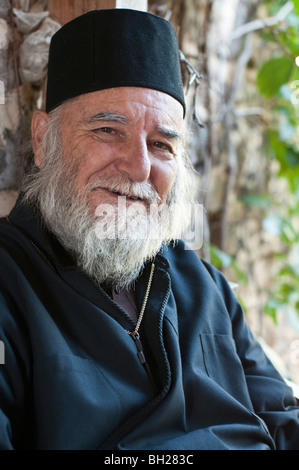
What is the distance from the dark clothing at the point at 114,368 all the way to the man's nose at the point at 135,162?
31 cm

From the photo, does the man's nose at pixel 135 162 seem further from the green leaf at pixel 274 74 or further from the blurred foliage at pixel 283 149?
the green leaf at pixel 274 74

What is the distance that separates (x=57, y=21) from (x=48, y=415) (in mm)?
1388

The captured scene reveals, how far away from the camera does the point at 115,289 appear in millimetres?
1468

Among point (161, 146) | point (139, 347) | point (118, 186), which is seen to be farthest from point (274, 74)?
point (139, 347)

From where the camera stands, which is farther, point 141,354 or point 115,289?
point 115,289

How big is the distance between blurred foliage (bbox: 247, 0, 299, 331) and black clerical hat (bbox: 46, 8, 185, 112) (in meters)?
1.16

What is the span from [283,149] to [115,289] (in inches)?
81.6

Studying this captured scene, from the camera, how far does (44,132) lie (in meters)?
1.49

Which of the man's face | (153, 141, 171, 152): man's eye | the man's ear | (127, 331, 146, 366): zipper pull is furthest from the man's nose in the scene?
(127, 331, 146, 366): zipper pull

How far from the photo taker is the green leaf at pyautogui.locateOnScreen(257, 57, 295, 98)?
8.52 ft

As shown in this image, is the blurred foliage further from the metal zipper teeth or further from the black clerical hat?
the metal zipper teeth

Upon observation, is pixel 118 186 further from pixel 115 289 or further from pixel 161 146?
pixel 115 289

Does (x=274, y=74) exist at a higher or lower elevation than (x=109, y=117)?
higher

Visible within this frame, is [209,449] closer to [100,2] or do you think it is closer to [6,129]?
[6,129]
